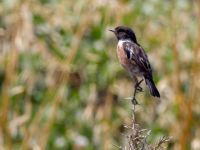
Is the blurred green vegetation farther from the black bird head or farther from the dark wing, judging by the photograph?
the dark wing

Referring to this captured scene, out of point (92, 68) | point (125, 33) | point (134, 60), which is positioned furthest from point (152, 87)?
point (92, 68)

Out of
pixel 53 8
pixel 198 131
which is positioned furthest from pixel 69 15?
pixel 198 131

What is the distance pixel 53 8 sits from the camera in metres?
7.94

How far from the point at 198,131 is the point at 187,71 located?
2.46ft

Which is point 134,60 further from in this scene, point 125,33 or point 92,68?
point 92,68

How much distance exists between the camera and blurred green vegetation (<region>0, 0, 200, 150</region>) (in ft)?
23.7

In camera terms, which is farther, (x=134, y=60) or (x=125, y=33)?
(x=125, y=33)

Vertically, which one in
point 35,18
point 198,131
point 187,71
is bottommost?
point 198,131

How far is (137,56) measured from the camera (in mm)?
3408

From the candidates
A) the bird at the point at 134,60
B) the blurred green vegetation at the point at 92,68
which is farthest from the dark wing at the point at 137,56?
the blurred green vegetation at the point at 92,68

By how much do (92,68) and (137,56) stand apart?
14.0 ft

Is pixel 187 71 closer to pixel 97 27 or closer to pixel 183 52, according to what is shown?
pixel 183 52

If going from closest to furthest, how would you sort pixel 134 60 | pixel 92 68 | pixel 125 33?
pixel 134 60 < pixel 125 33 < pixel 92 68

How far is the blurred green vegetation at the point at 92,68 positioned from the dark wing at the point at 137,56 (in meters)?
3.47
